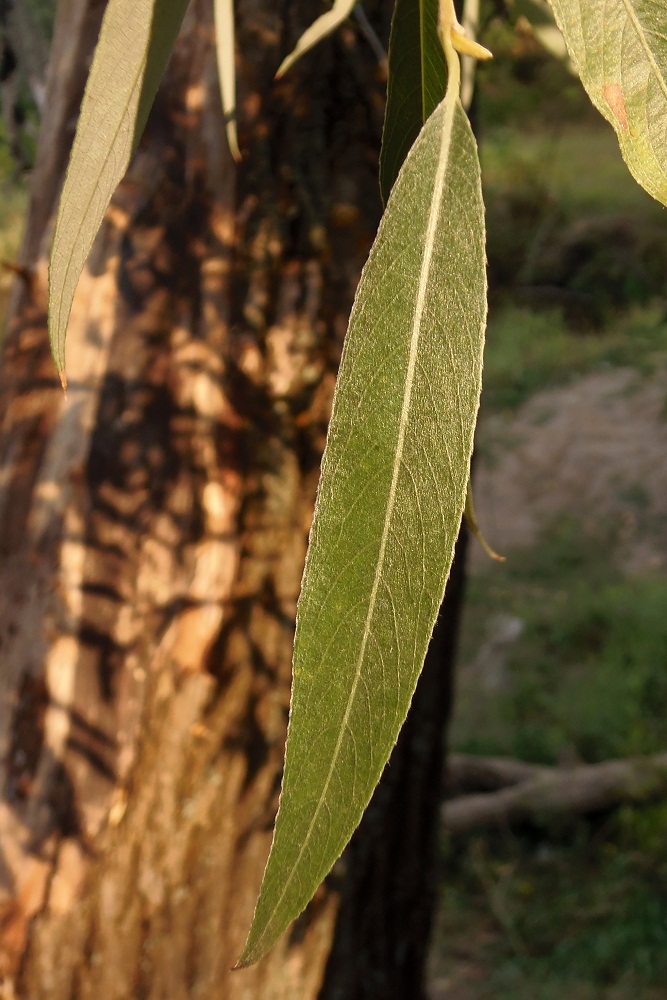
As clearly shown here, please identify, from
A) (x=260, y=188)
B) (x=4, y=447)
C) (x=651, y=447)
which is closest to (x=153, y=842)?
(x=4, y=447)

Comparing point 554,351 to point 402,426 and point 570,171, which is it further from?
point 402,426

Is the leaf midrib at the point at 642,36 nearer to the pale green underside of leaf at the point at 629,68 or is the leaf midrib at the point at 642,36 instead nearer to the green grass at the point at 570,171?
the pale green underside of leaf at the point at 629,68

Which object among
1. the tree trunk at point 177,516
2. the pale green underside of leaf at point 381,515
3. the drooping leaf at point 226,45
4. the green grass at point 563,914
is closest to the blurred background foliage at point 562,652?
the green grass at point 563,914

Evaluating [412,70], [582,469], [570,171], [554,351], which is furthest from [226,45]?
[570,171]

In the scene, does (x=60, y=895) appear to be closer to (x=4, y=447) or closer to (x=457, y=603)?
(x=4, y=447)

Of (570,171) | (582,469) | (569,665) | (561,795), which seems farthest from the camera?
(570,171)

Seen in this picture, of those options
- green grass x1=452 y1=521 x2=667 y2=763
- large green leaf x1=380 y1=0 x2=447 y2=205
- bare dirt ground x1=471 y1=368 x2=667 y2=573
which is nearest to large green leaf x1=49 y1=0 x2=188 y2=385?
large green leaf x1=380 y1=0 x2=447 y2=205
